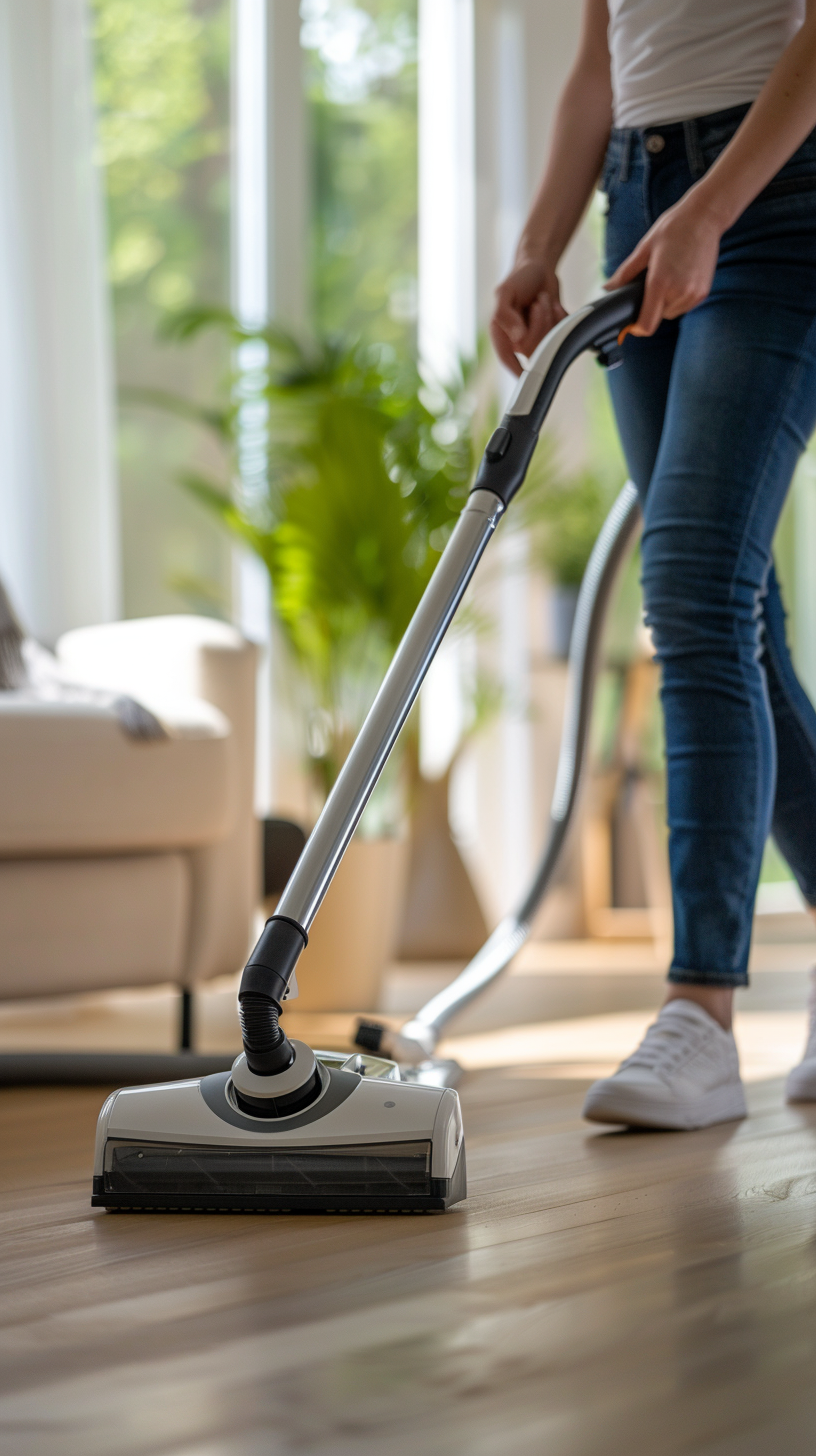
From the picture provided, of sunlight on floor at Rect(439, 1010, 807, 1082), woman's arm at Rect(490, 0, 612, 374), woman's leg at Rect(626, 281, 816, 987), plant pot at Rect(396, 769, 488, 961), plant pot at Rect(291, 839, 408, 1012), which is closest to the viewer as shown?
woman's leg at Rect(626, 281, 816, 987)

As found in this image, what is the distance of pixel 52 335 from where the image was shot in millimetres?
2859

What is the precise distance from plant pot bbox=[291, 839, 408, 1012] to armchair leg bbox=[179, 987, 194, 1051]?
552 millimetres

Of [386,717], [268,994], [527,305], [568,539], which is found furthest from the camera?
[568,539]

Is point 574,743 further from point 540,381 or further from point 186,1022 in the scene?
point 540,381

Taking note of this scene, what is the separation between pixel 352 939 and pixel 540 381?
1.47 m

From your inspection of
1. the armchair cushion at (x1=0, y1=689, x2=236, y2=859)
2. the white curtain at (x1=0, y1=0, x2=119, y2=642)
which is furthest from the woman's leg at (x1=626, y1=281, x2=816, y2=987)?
the white curtain at (x1=0, y1=0, x2=119, y2=642)

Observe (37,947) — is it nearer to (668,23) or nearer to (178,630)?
(178,630)

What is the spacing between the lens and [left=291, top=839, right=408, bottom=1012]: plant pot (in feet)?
7.98

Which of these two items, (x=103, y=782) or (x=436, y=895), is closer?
(x=103, y=782)

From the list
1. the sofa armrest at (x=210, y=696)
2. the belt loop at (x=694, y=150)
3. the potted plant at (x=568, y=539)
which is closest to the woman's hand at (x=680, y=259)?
the belt loop at (x=694, y=150)

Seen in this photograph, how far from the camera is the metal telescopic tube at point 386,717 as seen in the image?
930mm

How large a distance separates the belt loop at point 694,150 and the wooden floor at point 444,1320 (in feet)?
2.69

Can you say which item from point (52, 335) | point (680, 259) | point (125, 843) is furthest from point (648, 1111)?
point (52, 335)

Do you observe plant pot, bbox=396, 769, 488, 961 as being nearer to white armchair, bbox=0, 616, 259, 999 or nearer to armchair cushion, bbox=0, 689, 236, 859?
white armchair, bbox=0, 616, 259, 999
